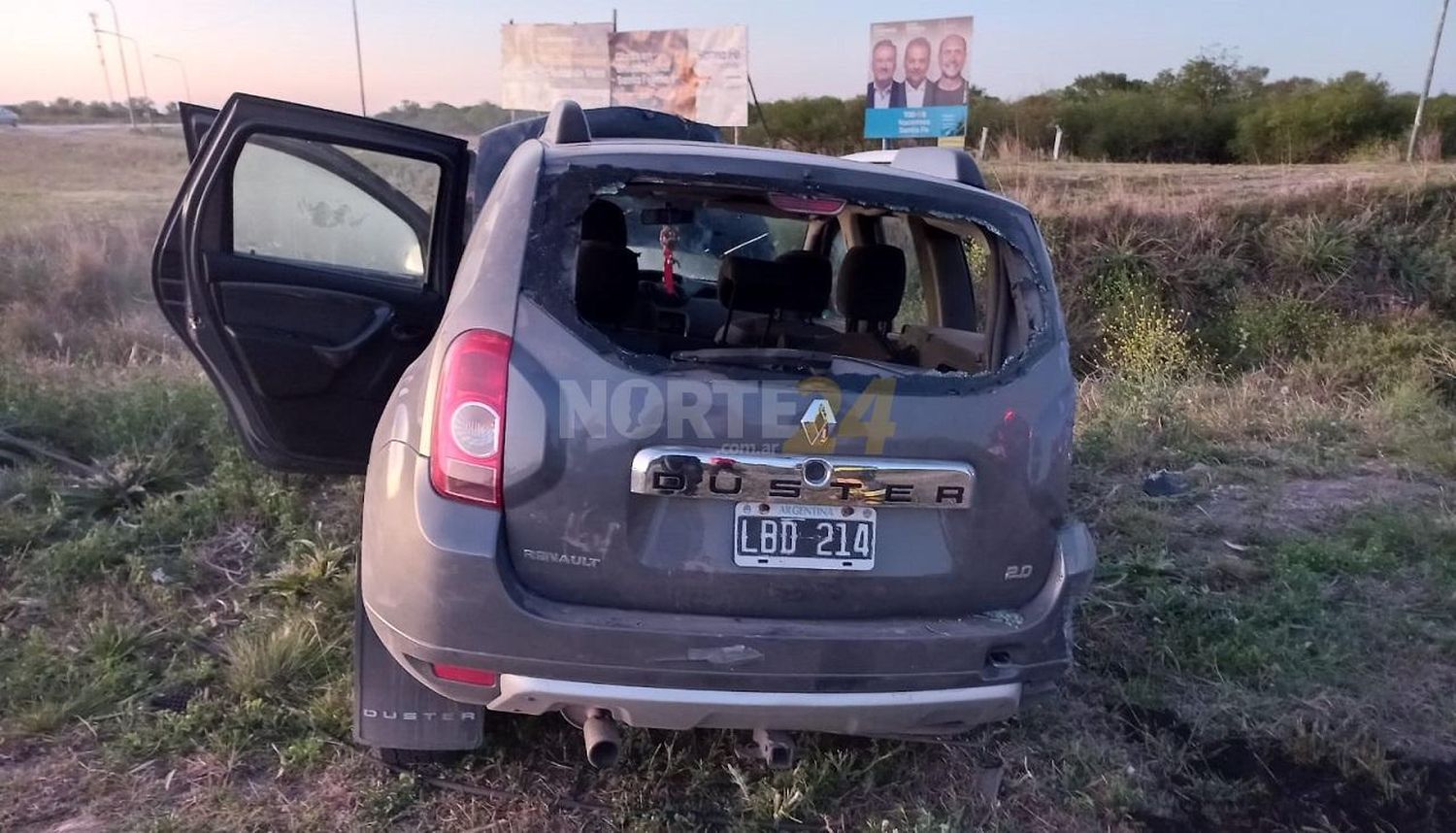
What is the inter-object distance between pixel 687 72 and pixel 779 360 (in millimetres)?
18379

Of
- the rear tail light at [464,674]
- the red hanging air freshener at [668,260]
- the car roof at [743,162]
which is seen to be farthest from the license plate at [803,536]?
the red hanging air freshener at [668,260]

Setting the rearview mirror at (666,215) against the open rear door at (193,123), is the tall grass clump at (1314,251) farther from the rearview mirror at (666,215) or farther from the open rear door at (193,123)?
the open rear door at (193,123)

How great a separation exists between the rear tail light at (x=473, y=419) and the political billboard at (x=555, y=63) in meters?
19.2

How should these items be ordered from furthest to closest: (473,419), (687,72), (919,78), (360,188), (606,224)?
1. (687,72)
2. (919,78)
3. (360,188)
4. (606,224)
5. (473,419)

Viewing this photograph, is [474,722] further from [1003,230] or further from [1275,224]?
[1275,224]

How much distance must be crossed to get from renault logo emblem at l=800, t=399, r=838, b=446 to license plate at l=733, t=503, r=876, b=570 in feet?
0.50

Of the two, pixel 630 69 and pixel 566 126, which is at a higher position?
Result: pixel 630 69

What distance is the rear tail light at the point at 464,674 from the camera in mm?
2223

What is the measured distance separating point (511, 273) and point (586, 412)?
34 centimetres

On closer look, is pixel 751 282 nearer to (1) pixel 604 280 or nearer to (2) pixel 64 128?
(1) pixel 604 280

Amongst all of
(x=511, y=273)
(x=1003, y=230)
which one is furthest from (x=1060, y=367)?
(x=511, y=273)

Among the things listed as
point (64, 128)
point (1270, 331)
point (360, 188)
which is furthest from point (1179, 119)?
point (64, 128)

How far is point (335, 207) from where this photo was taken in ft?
13.8

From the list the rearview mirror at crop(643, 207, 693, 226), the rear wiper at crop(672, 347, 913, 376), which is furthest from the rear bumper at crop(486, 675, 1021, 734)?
the rearview mirror at crop(643, 207, 693, 226)
